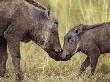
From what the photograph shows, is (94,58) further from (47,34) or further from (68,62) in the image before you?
(47,34)

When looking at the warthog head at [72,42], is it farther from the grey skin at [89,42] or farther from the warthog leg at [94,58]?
the warthog leg at [94,58]

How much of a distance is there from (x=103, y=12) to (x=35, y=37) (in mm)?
3102

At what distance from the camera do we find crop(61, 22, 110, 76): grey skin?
12117 mm

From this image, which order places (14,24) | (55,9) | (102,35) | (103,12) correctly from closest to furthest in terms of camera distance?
(14,24)
(102,35)
(103,12)
(55,9)

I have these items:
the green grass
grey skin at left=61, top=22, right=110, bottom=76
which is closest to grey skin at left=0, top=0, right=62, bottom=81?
the green grass

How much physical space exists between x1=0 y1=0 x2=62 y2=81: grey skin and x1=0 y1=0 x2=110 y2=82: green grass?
0.40 m

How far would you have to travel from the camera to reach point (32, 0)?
39.0 ft

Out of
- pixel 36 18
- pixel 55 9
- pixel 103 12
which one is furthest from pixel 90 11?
pixel 36 18

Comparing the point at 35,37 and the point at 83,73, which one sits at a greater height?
the point at 35,37

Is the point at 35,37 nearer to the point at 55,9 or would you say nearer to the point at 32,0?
the point at 32,0

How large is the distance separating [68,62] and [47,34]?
1350mm

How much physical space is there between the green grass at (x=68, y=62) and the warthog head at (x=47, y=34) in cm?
55

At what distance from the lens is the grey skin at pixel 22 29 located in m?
11.4

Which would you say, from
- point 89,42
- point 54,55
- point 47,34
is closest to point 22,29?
point 47,34
